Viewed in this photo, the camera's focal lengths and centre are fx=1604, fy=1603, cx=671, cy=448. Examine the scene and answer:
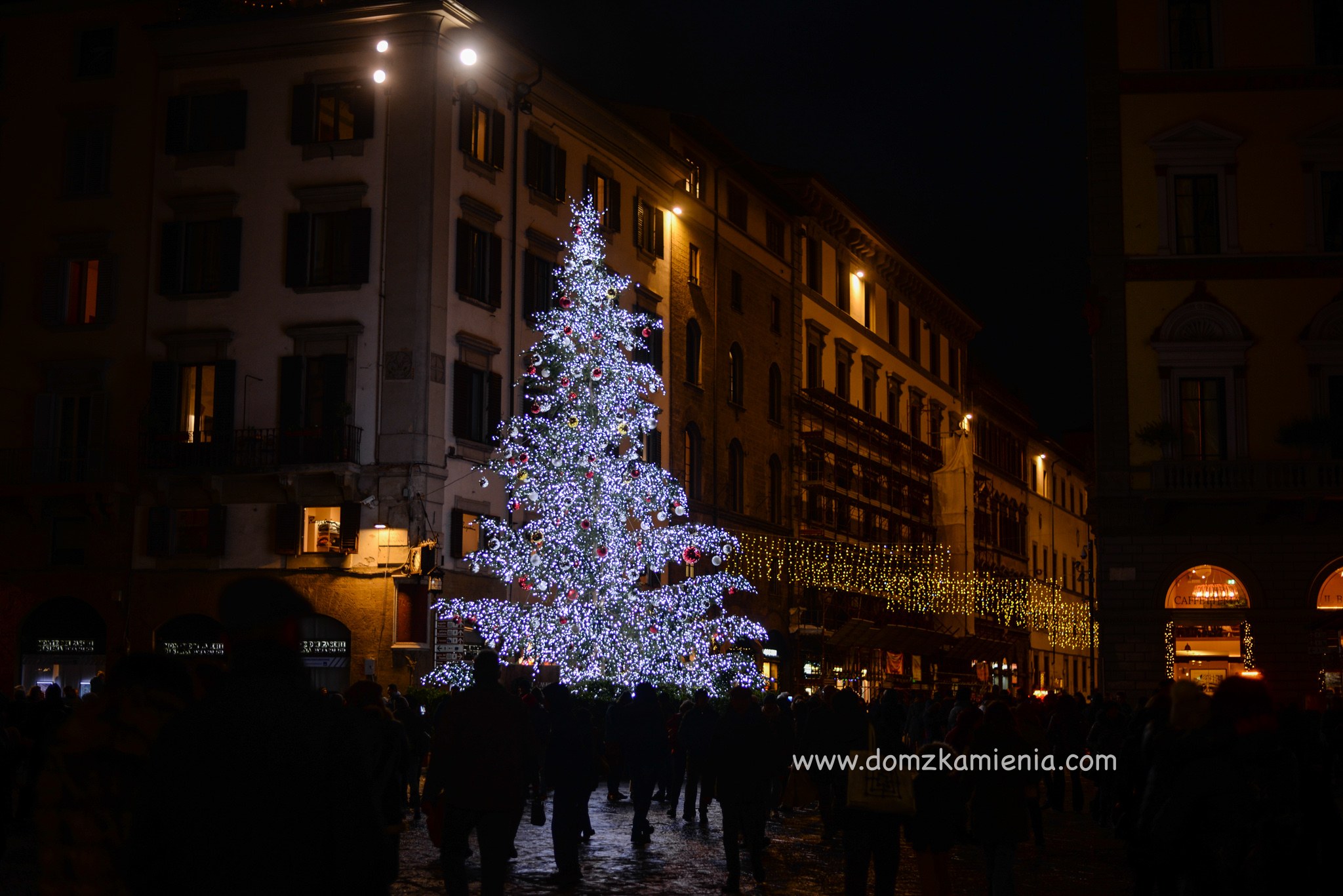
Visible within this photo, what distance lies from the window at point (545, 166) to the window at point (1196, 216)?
14.0 meters

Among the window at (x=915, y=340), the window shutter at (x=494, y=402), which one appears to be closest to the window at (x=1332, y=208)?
the window shutter at (x=494, y=402)

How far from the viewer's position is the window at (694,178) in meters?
45.3

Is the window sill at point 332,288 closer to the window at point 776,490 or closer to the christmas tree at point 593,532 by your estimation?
the christmas tree at point 593,532

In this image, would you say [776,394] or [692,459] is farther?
[776,394]

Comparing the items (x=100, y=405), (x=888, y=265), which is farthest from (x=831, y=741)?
(x=888, y=265)

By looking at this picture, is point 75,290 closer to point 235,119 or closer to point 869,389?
point 235,119

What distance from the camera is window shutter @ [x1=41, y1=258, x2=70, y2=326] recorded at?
118 ft

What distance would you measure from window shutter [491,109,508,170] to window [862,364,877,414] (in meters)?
25.4

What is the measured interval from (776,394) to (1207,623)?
2051cm

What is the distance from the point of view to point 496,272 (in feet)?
117

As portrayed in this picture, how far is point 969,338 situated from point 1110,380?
132 feet

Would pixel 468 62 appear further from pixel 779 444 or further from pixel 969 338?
pixel 969 338

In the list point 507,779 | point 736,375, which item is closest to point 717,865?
point 507,779

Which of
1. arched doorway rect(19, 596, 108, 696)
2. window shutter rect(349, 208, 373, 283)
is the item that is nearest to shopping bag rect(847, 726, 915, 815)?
window shutter rect(349, 208, 373, 283)
